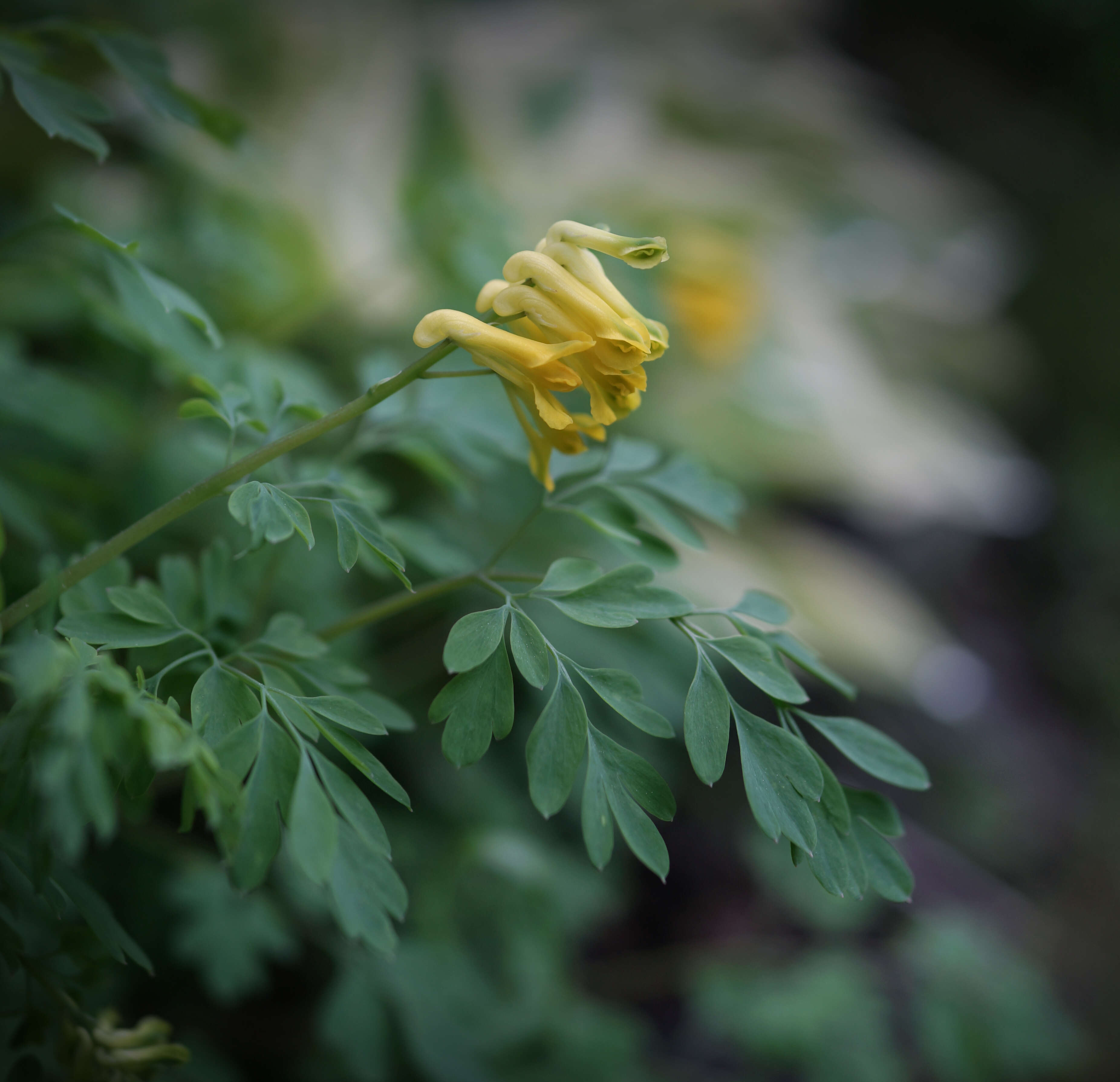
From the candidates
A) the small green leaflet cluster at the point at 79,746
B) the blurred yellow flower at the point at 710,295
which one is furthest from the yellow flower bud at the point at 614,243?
the blurred yellow flower at the point at 710,295

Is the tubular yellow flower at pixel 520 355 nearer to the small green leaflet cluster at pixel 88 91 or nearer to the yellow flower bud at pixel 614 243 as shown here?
the yellow flower bud at pixel 614 243

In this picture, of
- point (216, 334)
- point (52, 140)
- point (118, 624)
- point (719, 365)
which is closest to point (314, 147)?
point (52, 140)

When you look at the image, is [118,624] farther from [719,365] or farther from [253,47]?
[253,47]

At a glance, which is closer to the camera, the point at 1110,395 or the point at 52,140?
the point at 52,140

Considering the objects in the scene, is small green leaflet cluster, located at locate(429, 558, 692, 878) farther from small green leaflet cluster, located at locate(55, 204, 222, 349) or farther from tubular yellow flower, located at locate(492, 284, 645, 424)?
small green leaflet cluster, located at locate(55, 204, 222, 349)

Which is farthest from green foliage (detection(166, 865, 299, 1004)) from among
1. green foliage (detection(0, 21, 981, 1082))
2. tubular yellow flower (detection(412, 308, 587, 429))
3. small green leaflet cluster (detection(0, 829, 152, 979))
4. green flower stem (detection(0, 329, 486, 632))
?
tubular yellow flower (detection(412, 308, 587, 429))

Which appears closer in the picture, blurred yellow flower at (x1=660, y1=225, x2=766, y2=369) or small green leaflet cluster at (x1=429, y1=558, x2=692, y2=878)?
small green leaflet cluster at (x1=429, y1=558, x2=692, y2=878)
